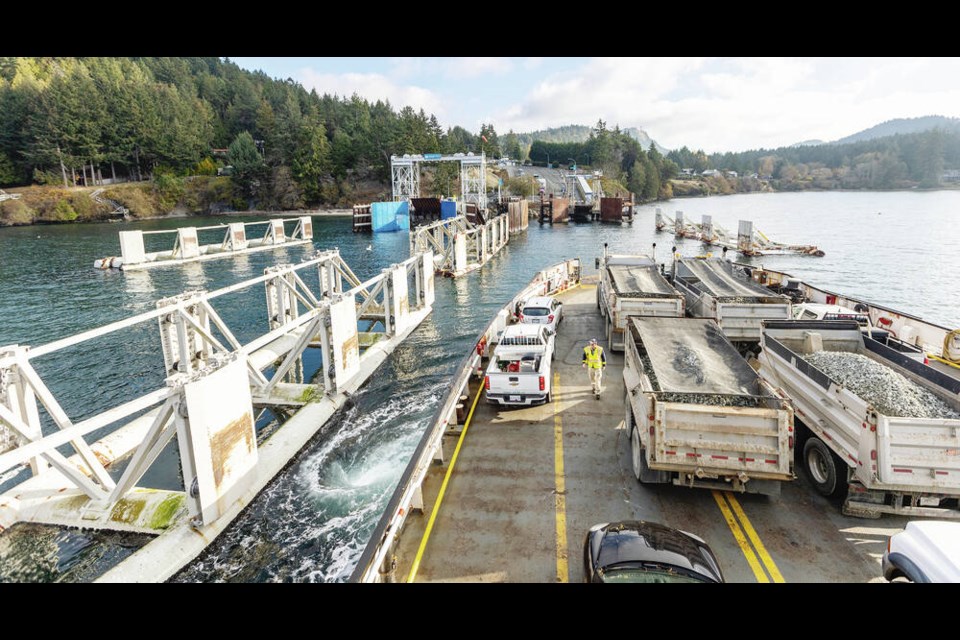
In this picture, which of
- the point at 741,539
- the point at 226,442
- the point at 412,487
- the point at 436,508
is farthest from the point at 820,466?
the point at 226,442

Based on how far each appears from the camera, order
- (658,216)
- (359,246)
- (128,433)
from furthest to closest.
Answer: (658,216)
(359,246)
(128,433)

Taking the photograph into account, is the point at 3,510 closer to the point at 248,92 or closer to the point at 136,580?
the point at 136,580

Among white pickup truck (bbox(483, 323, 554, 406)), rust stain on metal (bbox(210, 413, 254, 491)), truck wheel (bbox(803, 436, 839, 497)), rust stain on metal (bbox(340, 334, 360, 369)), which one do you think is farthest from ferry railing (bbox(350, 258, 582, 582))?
truck wheel (bbox(803, 436, 839, 497))

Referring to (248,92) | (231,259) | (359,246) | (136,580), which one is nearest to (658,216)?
(359,246)

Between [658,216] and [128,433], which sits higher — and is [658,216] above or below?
above

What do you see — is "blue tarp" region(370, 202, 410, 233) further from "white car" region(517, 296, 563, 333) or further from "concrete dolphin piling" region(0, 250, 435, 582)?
"concrete dolphin piling" region(0, 250, 435, 582)
